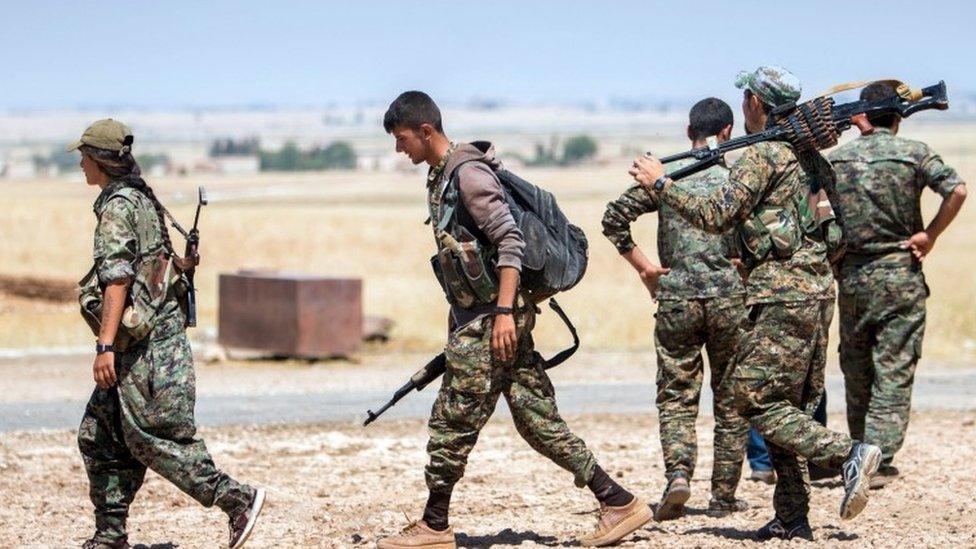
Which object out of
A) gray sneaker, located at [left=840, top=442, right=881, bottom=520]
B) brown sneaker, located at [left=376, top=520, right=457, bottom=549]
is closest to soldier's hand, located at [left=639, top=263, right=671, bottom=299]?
gray sneaker, located at [left=840, top=442, right=881, bottom=520]

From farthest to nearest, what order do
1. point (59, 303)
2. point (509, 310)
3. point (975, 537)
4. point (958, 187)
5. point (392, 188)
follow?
1. point (392, 188)
2. point (59, 303)
3. point (958, 187)
4. point (975, 537)
5. point (509, 310)

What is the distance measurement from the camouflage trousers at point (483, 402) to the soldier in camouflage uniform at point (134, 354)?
0.83 meters

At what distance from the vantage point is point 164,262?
21.5 ft

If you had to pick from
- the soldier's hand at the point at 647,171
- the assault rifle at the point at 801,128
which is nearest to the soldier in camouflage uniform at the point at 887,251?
the assault rifle at the point at 801,128

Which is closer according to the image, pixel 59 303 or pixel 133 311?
pixel 133 311

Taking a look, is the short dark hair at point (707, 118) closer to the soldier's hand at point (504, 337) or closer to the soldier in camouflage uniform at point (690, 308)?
the soldier in camouflage uniform at point (690, 308)

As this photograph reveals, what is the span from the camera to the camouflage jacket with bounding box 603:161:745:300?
7195mm

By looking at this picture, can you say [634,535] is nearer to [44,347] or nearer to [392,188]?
[44,347]

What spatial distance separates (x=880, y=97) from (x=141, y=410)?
3995mm

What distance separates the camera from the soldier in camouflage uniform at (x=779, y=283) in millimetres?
6289

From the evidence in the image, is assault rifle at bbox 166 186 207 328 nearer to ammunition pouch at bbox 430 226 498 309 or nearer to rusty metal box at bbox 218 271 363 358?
ammunition pouch at bbox 430 226 498 309

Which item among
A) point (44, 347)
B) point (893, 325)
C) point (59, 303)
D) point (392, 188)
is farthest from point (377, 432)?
point (392, 188)

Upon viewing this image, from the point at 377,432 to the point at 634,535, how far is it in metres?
4.44

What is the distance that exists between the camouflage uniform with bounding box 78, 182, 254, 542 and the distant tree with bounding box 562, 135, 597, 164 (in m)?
150
